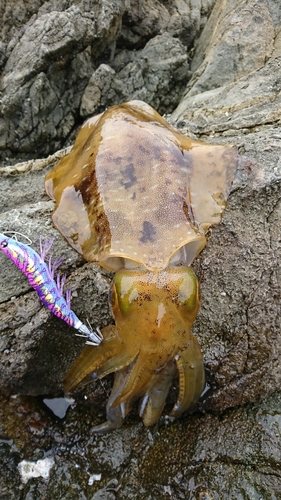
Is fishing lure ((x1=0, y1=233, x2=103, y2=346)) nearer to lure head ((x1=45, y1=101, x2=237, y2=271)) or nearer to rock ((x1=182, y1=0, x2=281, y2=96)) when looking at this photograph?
lure head ((x1=45, y1=101, x2=237, y2=271))

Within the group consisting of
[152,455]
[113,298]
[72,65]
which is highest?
[72,65]

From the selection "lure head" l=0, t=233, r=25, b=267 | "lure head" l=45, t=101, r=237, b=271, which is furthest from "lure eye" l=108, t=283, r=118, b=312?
"lure head" l=0, t=233, r=25, b=267

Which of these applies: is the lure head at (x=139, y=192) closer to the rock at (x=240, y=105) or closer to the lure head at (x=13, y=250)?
the lure head at (x=13, y=250)

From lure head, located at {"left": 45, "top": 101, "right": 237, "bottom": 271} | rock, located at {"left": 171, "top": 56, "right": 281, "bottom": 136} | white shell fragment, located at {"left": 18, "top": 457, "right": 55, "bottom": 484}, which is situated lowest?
white shell fragment, located at {"left": 18, "top": 457, "right": 55, "bottom": 484}

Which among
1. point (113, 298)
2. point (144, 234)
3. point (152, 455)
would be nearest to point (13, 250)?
point (113, 298)

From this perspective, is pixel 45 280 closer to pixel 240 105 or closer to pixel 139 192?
pixel 139 192

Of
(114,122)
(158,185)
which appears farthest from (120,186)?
(114,122)

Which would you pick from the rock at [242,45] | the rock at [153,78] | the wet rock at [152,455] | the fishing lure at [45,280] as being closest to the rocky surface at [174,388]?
the wet rock at [152,455]
